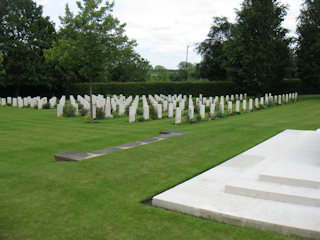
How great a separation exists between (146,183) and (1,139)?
6203 millimetres

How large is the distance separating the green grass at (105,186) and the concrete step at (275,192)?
2.89 feet

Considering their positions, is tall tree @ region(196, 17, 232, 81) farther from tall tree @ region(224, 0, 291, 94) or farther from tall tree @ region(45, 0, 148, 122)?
tall tree @ region(45, 0, 148, 122)

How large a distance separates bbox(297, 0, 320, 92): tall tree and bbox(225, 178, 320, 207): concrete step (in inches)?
1052

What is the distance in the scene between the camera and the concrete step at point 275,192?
3796mm

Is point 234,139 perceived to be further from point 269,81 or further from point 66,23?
point 269,81

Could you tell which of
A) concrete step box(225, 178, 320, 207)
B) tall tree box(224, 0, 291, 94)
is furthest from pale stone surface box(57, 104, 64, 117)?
tall tree box(224, 0, 291, 94)

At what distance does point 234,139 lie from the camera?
8.45m

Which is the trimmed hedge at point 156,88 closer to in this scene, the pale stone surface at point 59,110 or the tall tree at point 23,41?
the tall tree at point 23,41

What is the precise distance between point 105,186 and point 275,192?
2.46 metres

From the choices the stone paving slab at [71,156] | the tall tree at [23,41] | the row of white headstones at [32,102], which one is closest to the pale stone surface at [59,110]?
the row of white headstones at [32,102]

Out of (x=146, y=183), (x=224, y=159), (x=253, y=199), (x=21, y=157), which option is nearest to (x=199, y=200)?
(x=253, y=199)

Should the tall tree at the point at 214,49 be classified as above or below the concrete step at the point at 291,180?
Answer: above

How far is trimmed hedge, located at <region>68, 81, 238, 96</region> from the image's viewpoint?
34031 mm

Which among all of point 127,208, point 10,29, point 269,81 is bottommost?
point 127,208
